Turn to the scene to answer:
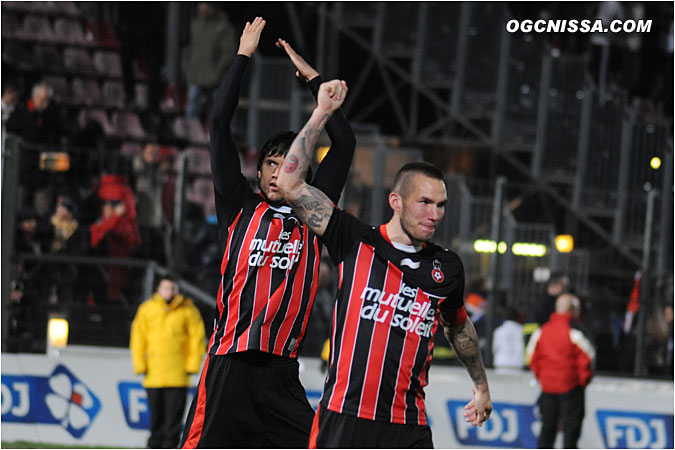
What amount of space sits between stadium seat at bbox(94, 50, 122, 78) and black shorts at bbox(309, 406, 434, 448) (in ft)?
41.6

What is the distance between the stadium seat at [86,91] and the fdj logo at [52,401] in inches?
207

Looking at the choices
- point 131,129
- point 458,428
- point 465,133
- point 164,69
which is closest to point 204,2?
point 164,69

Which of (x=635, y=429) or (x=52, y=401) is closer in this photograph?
(x=635, y=429)

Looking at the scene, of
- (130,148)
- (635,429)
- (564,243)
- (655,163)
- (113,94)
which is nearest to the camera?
(635,429)

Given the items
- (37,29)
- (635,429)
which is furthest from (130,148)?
(635,429)

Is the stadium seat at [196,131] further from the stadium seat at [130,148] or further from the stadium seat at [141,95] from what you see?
the stadium seat at [130,148]

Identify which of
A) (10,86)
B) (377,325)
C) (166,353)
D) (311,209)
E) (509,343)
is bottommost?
(166,353)

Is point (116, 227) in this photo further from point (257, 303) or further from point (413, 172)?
point (413, 172)

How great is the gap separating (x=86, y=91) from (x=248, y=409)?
11256 millimetres

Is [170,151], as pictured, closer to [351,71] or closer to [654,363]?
[654,363]

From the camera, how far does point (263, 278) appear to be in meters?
5.79

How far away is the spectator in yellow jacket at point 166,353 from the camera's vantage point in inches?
440

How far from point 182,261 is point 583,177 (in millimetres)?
6371

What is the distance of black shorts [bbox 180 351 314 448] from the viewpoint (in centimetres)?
573
